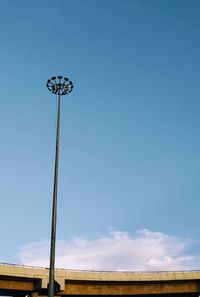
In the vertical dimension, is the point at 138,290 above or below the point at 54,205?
below

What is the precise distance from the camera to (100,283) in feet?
169

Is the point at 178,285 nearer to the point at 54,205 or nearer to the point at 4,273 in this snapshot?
the point at 4,273

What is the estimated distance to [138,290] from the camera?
173ft

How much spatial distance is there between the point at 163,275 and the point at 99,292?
9.41 m

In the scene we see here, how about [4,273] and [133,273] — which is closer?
[4,273]

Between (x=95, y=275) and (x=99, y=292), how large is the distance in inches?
→ 125

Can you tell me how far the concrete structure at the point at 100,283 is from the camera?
46656mm

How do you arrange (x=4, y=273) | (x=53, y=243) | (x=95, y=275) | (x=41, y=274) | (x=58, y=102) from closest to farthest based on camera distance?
(x=53, y=243) < (x=58, y=102) < (x=4, y=273) < (x=41, y=274) < (x=95, y=275)

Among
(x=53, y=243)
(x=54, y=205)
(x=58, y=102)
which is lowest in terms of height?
(x=53, y=243)

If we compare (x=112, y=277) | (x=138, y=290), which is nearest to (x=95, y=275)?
(x=112, y=277)

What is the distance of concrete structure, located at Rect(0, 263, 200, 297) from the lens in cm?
4666

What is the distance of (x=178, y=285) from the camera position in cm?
5331

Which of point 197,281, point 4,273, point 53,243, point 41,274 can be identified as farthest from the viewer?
point 197,281

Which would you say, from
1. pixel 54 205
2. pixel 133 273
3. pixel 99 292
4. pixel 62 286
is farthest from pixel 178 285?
pixel 54 205
